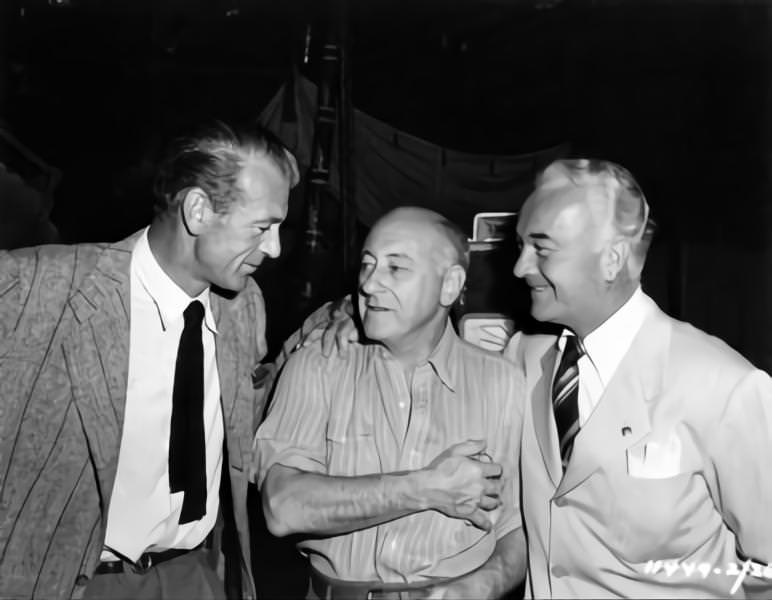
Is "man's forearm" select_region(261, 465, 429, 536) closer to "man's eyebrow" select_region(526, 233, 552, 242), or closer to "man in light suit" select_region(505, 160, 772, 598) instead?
"man in light suit" select_region(505, 160, 772, 598)

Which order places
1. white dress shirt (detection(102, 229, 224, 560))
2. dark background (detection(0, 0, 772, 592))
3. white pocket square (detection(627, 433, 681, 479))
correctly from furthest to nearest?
dark background (detection(0, 0, 772, 592)) → white dress shirt (detection(102, 229, 224, 560)) → white pocket square (detection(627, 433, 681, 479))

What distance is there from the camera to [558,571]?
1986 mm

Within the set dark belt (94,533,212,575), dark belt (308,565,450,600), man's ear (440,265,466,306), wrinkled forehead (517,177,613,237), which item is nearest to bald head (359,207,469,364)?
man's ear (440,265,466,306)

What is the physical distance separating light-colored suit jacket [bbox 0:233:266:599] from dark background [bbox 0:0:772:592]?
0.97 ft

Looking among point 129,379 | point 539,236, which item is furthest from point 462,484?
point 129,379

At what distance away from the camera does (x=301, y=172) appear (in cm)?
223

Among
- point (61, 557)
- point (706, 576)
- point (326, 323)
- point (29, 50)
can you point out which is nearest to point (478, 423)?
point (326, 323)

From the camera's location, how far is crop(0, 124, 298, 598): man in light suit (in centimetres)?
196

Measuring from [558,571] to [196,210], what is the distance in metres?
1.25

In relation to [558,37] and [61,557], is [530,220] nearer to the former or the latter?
[558,37]

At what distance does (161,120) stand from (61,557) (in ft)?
3.76

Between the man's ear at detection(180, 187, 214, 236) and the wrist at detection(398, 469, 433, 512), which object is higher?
the man's ear at detection(180, 187, 214, 236)

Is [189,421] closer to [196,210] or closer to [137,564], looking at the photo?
[137,564]

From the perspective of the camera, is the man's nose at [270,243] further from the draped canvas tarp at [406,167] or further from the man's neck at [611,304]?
the man's neck at [611,304]
